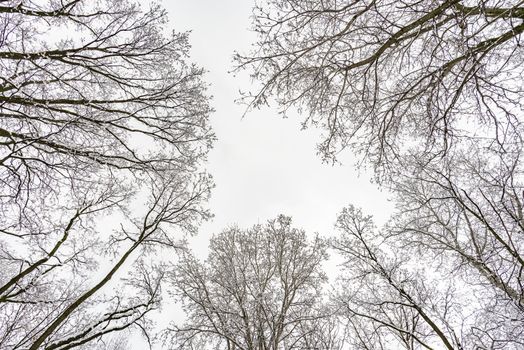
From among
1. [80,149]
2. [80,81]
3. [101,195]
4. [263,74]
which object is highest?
[80,81]

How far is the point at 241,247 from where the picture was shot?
34.4 ft

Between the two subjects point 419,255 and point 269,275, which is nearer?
point 419,255

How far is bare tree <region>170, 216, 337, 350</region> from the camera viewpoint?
8.47m

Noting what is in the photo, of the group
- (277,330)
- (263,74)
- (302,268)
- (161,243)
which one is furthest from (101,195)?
(302,268)

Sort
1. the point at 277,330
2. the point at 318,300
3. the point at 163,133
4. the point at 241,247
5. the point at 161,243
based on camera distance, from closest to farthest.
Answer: the point at 163,133, the point at 161,243, the point at 277,330, the point at 318,300, the point at 241,247

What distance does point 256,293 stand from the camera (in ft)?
29.7

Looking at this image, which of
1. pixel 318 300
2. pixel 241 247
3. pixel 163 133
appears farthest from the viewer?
pixel 241 247

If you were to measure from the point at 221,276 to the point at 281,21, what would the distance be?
8319 mm

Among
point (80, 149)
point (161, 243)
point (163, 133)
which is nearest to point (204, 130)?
point (163, 133)

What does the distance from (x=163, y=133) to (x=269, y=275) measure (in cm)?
658

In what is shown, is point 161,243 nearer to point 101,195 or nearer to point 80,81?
point 101,195

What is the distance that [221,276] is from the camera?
9.83m

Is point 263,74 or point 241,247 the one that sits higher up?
point 241,247

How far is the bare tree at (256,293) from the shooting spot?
27.8ft
